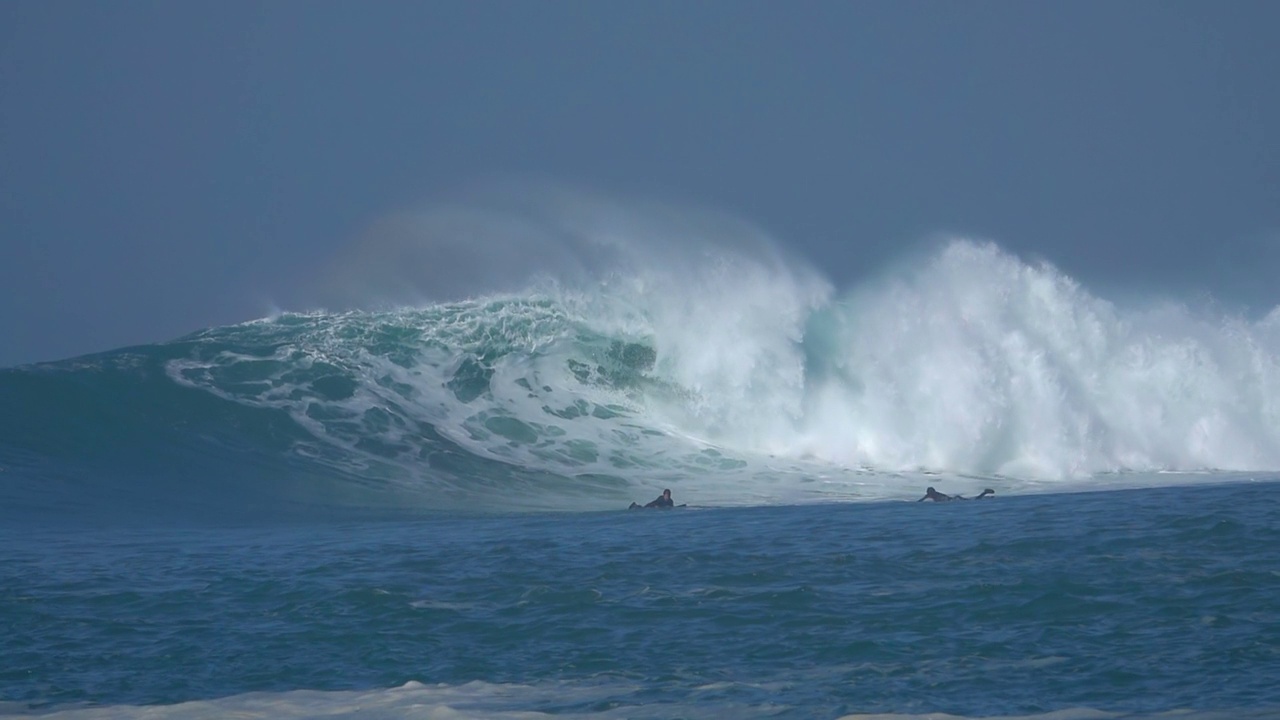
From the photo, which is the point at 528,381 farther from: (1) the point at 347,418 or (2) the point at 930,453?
(2) the point at 930,453

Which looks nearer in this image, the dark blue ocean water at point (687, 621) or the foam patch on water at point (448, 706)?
the foam patch on water at point (448, 706)

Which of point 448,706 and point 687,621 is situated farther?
point 687,621

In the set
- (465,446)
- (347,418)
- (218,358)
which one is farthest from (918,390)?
(218,358)

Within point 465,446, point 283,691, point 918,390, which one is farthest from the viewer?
point 918,390

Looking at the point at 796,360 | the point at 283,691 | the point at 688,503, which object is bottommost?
the point at 283,691

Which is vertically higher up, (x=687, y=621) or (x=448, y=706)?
(x=687, y=621)

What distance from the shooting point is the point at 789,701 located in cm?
657

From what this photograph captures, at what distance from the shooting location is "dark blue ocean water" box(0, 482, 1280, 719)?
22.1 feet

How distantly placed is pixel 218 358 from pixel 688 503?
414 inches

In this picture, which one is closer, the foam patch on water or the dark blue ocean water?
the foam patch on water

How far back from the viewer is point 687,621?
26.8ft

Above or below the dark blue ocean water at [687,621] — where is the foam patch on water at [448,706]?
below

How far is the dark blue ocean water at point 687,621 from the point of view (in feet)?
22.1

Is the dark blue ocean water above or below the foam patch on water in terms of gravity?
above
